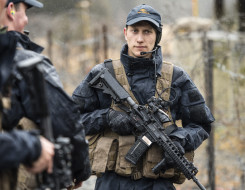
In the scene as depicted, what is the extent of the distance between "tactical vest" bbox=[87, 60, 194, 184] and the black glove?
0.27 feet

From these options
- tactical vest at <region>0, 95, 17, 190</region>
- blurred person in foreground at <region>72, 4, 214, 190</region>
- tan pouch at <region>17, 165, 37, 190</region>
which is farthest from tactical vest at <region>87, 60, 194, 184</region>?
tactical vest at <region>0, 95, 17, 190</region>

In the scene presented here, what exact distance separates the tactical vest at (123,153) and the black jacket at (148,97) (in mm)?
56

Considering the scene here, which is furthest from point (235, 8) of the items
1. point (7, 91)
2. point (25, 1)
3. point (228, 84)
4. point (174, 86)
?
point (7, 91)

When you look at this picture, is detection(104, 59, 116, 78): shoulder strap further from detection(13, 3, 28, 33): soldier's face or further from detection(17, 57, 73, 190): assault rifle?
detection(17, 57, 73, 190): assault rifle

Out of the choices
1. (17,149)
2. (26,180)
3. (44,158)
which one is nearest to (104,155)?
(26,180)

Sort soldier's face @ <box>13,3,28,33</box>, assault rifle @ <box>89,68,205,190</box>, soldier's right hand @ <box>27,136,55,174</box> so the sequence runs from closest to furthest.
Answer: soldier's right hand @ <box>27,136,55,174</box> < soldier's face @ <box>13,3,28,33</box> < assault rifle @ <box>89,68,205,190</box>

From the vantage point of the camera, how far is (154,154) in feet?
11.1

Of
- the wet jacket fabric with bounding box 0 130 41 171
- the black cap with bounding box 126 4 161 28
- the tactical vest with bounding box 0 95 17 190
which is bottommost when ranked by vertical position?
the tactical vest with bounding box 0 95 17 190

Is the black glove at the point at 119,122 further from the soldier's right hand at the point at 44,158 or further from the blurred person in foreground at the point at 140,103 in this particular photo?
the soldier's right hand at the point at 44,158

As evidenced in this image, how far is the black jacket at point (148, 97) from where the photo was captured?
3.46 meters

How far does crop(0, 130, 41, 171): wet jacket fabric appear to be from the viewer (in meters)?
1.89

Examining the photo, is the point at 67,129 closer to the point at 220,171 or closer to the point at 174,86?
the point at 174,86

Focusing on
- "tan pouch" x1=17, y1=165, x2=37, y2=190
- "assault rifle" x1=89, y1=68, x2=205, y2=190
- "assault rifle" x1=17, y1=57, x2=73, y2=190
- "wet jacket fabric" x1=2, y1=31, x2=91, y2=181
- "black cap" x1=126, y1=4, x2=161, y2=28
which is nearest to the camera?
"assault rifle" x1=17, y1=57, x2=73, y2=190

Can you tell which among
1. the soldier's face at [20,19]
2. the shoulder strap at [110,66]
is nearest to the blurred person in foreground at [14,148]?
the soldier's face at [20,19]
